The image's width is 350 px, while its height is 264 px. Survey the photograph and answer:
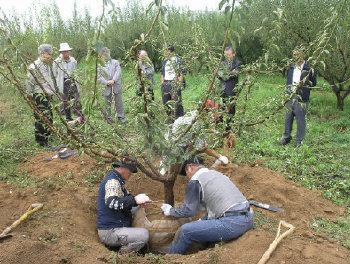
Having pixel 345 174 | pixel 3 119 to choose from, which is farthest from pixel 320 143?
pixel 3 119

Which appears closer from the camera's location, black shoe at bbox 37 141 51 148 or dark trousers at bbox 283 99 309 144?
dark trousers at bbox 283 99 309 144

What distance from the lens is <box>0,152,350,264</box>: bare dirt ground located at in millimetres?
2996

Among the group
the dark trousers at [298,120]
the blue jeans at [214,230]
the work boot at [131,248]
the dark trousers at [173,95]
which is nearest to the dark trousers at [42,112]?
the dark trousers at [173,95]

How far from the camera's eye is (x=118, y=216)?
12.5 ft

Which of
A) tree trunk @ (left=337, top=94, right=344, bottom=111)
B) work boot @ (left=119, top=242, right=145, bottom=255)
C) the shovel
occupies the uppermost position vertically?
tree trunk @ (left=337, top=94, right=344, bottom=111)

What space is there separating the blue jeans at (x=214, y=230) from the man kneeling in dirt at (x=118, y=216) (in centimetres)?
56

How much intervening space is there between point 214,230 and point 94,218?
175 cm

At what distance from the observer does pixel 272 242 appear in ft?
10.3

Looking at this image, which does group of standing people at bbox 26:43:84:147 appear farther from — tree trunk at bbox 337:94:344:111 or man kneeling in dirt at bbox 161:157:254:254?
tree trunk at bbox 337:94:344:111

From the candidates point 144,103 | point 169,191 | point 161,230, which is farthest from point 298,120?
point 144,103

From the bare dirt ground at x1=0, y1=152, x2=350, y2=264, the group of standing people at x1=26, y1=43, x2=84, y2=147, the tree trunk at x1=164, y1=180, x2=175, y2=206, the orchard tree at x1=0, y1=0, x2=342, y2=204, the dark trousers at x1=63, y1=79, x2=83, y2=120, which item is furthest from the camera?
the tree trunk at x1=164, y1=180, x2=175, y2=206

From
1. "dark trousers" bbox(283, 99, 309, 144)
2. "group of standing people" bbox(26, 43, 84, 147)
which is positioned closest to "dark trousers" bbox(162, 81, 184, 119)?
"group of standing people" bbox(26, 43, 84, 147)

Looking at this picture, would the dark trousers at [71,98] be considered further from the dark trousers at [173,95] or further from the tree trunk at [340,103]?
the tree trunk at [340,103]

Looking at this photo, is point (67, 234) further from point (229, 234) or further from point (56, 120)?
point (229, 234)
